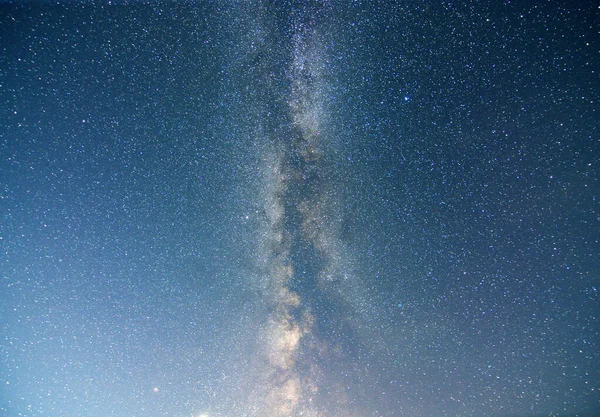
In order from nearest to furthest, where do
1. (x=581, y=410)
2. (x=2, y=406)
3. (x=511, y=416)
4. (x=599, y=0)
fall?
(x=599, y=0)
(x=2, y=406)
(x=511, y=416)
(x=581, y=410)

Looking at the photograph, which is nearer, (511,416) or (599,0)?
(599,0)

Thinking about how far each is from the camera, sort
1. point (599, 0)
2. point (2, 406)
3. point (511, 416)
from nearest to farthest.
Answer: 1. point (599, 0)
2. point (2, 406)
3. point (511, 416)

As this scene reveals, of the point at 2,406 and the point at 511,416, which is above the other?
the point at 511,416

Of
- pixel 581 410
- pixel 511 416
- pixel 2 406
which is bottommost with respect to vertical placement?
pixel 2 406

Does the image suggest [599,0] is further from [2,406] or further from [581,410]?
[581,410]

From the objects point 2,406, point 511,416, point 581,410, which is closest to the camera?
point 2,406

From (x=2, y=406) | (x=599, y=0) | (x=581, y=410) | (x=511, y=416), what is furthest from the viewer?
(x=581, y=410)

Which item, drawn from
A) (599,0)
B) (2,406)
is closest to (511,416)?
(599,0)

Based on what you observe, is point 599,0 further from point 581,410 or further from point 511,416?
point 581,410

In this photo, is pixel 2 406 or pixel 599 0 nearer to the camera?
pixel 599 0
